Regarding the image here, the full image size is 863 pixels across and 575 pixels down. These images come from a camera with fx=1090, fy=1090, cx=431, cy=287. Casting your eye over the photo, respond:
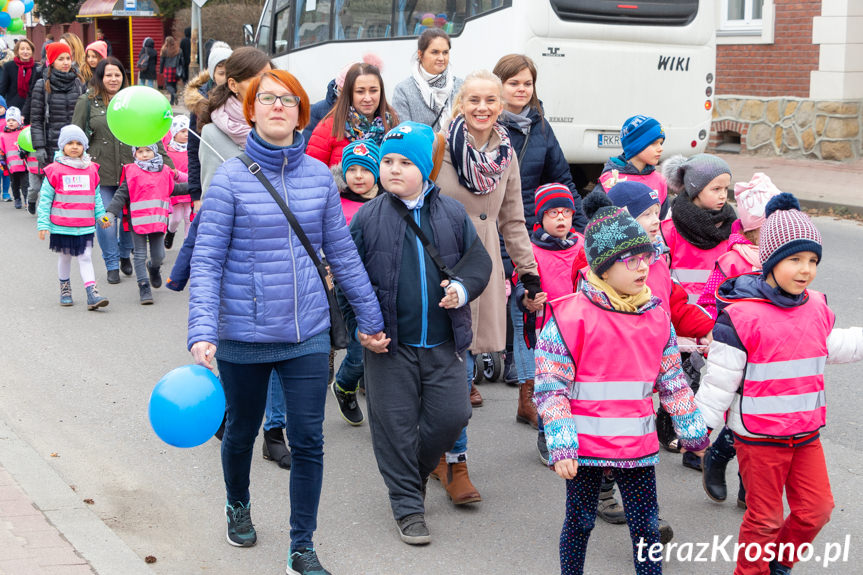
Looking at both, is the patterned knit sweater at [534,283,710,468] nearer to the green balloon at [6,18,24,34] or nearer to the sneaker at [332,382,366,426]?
the sneaker at [332,382,366,426]

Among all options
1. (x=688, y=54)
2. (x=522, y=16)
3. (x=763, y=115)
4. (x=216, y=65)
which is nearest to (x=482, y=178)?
(x=216, y=65)

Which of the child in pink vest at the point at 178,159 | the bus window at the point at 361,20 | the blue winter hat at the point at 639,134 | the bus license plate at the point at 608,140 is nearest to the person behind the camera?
the blue winter hat at the point at 639,134

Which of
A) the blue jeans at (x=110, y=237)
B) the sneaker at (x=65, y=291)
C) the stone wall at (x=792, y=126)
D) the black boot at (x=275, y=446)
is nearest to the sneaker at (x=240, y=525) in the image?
the black boot at (x=275, y=446)

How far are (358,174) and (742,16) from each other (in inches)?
590

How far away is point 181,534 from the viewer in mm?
4770

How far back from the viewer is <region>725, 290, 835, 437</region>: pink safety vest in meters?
4.01

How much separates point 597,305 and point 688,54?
9.32 m

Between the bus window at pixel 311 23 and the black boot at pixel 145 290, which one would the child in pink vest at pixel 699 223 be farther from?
the bus window at pixel 311 23

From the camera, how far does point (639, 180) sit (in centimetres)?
588

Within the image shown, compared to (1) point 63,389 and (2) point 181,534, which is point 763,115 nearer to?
(1) point 63,389

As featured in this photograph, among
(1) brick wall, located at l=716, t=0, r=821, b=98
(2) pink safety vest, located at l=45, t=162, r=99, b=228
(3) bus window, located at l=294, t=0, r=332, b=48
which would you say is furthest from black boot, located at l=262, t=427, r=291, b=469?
(1) brick wall, located at l=716, t=0, r=821, b=98

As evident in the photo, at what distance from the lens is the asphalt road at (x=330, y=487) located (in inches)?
179

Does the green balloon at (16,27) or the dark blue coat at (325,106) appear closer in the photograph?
the dark blue coat at (325,106)

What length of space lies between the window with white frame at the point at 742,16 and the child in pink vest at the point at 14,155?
38.8 feet
